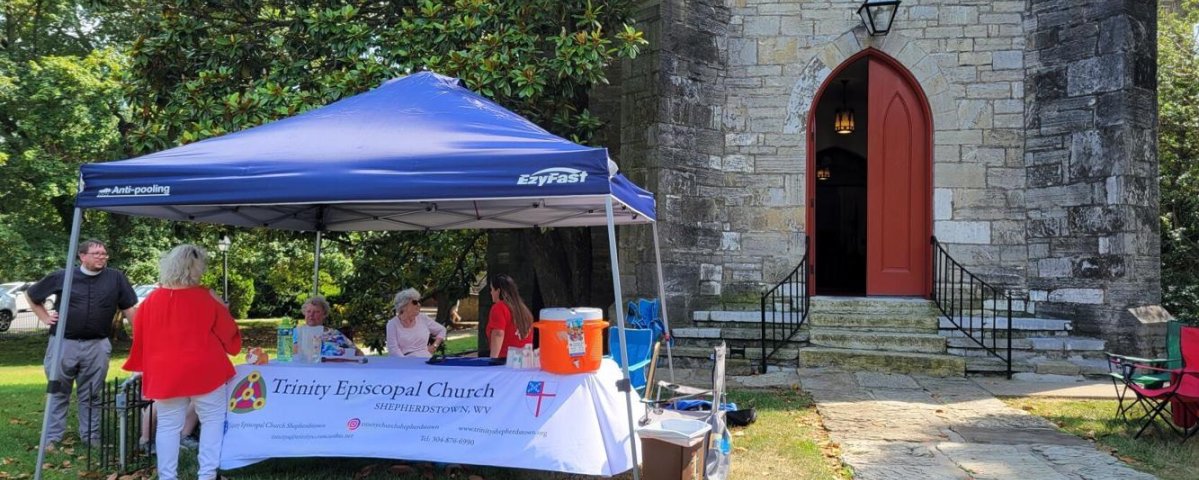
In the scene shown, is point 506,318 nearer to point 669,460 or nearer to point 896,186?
point 669,460

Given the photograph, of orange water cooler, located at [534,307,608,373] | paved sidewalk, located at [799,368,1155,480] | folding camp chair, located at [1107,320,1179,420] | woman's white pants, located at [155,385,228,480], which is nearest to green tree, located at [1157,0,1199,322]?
folding camp chair, located at [1107,320,1179,420]

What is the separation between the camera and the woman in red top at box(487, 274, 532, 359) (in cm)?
542

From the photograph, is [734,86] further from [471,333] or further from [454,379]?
[471,333]

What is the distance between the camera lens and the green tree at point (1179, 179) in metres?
10.6

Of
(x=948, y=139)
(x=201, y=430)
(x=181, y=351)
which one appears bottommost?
(x=201, y=430)

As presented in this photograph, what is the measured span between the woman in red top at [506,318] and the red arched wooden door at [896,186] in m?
5.25

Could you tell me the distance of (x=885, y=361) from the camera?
7.55 metres

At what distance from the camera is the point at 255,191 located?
4051 mm

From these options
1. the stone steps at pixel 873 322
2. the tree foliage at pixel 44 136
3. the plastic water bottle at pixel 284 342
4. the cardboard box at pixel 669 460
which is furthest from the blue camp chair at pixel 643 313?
the tree foliage at pixel 44 136

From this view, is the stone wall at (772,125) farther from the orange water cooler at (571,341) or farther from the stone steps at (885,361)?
the orange water cooler at (571,341)

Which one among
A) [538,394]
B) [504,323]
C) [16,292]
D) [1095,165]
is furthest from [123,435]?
[16,292]

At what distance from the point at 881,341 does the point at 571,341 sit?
4.99 m

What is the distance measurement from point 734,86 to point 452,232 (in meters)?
4.27

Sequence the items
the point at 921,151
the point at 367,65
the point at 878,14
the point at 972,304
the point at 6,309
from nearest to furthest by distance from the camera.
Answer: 1. the point at 367,65
2. the point at 972,304
3. the point at 878,14
4. the point at 921,151
5. the point at 6,309
